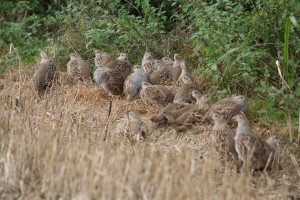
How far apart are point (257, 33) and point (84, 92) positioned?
2.67 meters

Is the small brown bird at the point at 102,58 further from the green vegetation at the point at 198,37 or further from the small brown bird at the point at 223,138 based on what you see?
the small brown bird at the point at 223,138

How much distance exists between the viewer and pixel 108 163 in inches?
265

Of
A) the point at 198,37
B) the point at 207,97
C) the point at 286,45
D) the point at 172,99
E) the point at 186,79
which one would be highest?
the point at 286,45

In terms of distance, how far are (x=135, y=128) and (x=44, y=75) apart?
2.60 meters

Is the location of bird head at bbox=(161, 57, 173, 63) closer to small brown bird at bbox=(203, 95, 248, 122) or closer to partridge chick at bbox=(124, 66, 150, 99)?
partridge chick at bbox=(124, 66, 150, 99)

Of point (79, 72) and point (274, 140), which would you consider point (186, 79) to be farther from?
point (274, 140)

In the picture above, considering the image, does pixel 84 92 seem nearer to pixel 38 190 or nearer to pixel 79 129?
pixel 79 129

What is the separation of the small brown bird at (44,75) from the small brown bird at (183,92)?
85.6 inches

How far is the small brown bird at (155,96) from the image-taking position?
388 inches

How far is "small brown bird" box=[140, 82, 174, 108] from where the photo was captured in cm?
984

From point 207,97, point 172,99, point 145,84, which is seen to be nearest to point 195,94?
point 207,97

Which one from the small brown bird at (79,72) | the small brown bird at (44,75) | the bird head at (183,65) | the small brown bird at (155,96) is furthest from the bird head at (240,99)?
the small brown bird at (44,75)

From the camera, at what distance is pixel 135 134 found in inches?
343

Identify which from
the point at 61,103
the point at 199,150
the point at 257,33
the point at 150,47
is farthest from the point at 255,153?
the point at 150,47
